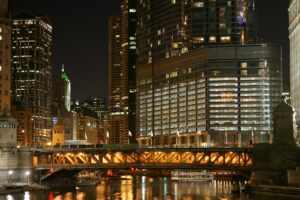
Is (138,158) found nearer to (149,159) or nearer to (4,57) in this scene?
(149,159)

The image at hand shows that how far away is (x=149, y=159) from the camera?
163 meters

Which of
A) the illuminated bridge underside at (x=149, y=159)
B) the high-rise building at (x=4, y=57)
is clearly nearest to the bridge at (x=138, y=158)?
the illuminated bridge underside at (x=149, y=159)

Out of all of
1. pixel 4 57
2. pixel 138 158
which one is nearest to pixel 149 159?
pixel 138 158

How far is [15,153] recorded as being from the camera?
168 m

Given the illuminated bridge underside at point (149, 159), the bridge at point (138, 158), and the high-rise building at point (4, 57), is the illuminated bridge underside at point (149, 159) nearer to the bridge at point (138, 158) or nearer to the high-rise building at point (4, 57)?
the bridge at point (138, 158)

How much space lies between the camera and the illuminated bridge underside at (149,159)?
15150 cm

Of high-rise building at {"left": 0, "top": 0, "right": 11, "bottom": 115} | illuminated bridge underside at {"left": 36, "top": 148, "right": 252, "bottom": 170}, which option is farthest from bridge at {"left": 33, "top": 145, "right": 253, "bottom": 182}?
high-rise building at {"left": 0, "top": 0, "right": 11, "bottom": 115}

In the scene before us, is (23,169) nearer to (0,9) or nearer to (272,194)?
(0,9)

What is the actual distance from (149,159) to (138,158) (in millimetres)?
3266

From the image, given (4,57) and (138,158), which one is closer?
(138,158)

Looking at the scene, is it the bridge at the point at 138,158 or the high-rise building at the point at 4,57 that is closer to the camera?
the bridge at the point at 138,158

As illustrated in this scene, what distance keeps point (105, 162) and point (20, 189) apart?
86.2ft

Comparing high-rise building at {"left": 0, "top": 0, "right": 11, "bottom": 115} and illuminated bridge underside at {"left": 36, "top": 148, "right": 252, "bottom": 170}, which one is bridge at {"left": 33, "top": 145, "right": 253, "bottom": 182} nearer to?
illuminated bridge underside at {"left": 36, "top": 148, "right": 252, "bottom": 170}

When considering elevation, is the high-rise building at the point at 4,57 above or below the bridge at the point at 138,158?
above
